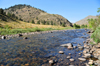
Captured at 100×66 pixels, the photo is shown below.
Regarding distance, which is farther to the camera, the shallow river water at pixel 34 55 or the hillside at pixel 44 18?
the hillside at pixel 44 18

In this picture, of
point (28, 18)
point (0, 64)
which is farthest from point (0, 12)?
point (28, 18)

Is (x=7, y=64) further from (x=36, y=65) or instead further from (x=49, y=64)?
(x=49, y=64)

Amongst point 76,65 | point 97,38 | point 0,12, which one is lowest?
point 76,65

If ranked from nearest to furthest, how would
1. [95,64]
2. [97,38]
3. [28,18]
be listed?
1. [95,64]
2. [97,38]
3. [28,18]

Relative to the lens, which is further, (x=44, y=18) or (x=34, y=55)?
(x=44, y=18)

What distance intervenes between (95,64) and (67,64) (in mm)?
1873

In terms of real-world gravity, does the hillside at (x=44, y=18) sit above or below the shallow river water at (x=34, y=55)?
above

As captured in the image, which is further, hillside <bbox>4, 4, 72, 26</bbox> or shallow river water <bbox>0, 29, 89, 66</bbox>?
hillside <bbox>4, 4, 72, 26</bbox>

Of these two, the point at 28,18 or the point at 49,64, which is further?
the point at 28,18

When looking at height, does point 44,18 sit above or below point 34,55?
above

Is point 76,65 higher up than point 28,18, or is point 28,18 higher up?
point 28,18

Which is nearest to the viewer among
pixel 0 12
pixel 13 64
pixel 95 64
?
pixel 95 64

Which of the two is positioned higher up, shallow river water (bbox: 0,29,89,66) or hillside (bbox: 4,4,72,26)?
hillside (bbox: 4,4,72,26)

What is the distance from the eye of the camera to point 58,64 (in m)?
5.57
